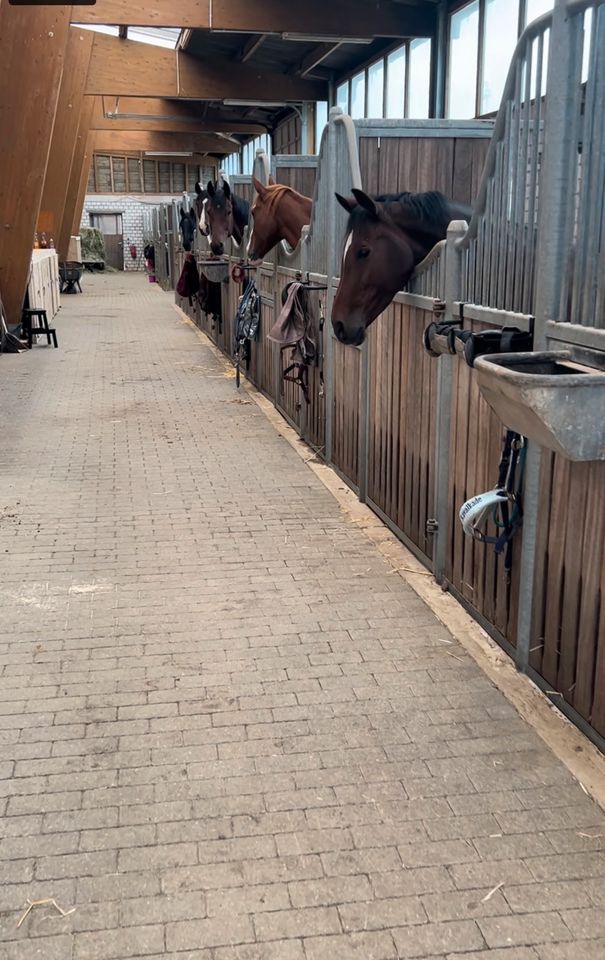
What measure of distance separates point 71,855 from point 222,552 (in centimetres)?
239

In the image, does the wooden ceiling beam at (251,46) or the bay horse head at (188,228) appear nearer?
the bay horse head at (188,228)

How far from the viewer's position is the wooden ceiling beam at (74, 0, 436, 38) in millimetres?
12039

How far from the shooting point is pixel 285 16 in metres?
12.4

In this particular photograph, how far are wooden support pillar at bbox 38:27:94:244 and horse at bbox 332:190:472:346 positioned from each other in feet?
41.4

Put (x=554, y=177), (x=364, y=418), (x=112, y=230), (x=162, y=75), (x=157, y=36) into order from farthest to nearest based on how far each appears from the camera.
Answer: (x=112, y=230), (x=157, y=36), (x=162, y=75), (x=364, y=418), (x=554, y=177)

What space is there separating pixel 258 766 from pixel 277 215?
5817 millimetres

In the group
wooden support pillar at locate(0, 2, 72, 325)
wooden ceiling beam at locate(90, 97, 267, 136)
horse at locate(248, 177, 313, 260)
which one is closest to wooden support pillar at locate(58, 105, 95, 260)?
wooden ceiling beam at locate(90, 97, 267, 136)

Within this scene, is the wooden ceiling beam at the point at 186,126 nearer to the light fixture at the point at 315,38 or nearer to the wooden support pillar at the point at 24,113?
the light fixture at the point at 315,38

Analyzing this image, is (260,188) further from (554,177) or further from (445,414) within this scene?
(554,177)

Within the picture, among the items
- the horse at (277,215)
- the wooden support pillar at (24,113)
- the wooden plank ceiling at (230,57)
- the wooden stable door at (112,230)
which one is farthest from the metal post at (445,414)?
the wooden stable door at (112,230)

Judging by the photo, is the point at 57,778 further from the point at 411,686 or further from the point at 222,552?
the point at 222,552

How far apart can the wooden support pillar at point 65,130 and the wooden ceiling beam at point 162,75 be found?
367 millimetres

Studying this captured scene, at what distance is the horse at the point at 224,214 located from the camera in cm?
1023

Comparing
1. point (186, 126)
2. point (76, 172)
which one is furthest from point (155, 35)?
point (76, 172)
